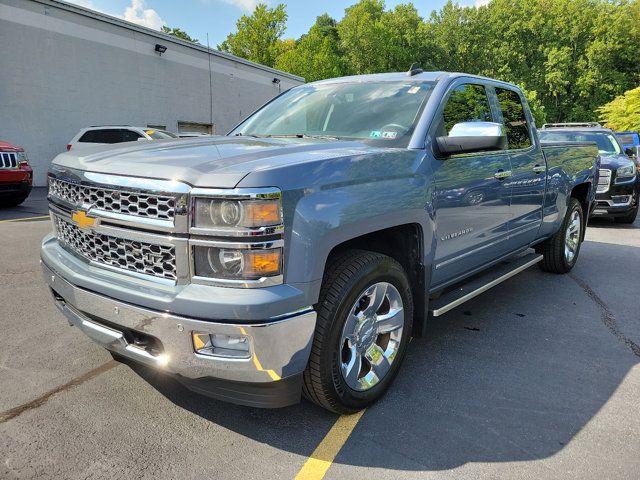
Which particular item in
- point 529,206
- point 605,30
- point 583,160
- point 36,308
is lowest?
point 36,308

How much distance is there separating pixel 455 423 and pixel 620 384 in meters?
1.27

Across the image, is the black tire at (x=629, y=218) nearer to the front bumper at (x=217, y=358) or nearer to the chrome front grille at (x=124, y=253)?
the front bumper at (x=217, y=358)

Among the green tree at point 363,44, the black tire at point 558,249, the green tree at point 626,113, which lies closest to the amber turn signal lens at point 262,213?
the black tire at point 558,249

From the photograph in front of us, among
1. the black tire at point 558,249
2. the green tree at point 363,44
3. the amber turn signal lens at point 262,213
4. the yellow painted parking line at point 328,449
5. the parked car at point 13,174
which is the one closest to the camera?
the amber turn signal lens at point 262,213

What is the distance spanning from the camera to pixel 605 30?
4516 cm

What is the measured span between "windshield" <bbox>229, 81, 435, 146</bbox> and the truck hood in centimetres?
33

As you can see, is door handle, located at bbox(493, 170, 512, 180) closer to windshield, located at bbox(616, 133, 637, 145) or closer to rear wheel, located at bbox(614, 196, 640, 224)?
rear wheel, located at bbox(614, 196, 640, 224)

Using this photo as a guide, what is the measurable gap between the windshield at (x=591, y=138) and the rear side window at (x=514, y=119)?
240 inches

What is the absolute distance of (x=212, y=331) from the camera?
6.56 feet

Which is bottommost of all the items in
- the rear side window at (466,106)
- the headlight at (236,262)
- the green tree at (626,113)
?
the headlight at (236,262)

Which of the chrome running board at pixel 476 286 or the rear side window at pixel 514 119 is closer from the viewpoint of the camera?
the chrome running board at pixel 476 286

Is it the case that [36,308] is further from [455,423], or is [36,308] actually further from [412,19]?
[412,19]

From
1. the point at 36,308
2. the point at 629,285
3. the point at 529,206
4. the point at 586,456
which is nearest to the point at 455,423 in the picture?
the point at 586,456

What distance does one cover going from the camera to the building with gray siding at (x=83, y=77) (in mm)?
14148
